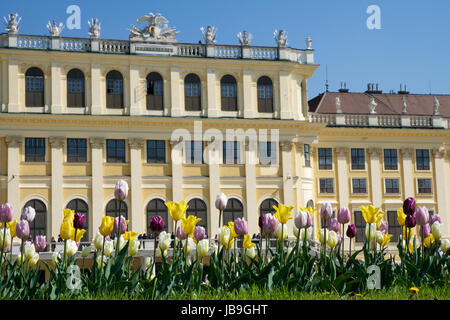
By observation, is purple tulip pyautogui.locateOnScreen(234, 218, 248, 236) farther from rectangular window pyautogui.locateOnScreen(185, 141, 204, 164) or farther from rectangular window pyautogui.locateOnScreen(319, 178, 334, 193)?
rectangular window pyautogui.locateOnScreen(319, 178, 334, 193)

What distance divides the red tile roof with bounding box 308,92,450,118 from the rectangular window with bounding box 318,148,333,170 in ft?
14.7

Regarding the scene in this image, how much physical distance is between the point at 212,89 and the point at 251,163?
482cm

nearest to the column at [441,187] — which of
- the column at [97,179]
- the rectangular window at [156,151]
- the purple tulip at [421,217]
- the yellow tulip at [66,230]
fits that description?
the rectangular window at [156,151]

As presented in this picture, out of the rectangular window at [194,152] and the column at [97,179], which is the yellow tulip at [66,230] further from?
the rectangular window at [194,152]

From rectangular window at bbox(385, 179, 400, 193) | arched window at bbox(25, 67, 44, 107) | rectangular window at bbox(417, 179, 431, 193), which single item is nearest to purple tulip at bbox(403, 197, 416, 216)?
arched window at bbox(25, 67, 44, 107)

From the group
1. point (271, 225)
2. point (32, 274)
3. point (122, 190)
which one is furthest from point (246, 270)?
point (32, 274)

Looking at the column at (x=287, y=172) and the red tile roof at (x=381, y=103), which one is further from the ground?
the red tile roof at (x=381, y=103)

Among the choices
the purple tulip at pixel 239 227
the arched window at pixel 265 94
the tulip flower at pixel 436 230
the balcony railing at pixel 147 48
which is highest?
the balcony railing at pixel 147 48

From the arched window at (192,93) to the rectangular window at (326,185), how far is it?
931 cm

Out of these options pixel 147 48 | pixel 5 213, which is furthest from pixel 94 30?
pixel 5 213

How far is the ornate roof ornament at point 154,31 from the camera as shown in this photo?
3959 cm

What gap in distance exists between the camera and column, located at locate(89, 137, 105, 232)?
1485 inches

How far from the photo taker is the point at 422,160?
149 feet

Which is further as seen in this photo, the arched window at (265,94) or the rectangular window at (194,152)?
the arched window at (265,94)
